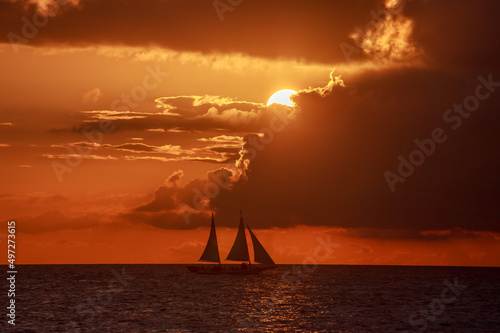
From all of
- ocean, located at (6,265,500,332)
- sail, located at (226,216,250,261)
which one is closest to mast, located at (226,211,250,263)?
sail, located at (226,216,250,261)

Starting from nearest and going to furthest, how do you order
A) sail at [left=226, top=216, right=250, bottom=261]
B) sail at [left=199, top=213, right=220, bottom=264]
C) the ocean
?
1. the ocean
2. sail at [left=226, top=216, right=250, bottom=261]
3. sail at [left=199, top=213, right=220, bottom=264]

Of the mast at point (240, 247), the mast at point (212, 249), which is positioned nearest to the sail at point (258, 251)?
the mast at point (240, 247)

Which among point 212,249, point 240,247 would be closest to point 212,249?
point 212,249

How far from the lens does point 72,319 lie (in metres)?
95.2

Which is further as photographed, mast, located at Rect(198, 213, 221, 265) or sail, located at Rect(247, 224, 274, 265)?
mast, located at Rect(198, 213, 221, 265)

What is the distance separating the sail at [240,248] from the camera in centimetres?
18662

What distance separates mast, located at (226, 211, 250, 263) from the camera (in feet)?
612

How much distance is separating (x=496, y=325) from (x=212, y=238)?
342 ft

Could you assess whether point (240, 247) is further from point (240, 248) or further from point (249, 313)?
point (249, 313)

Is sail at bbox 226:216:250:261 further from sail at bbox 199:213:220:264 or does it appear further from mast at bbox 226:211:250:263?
sail at bbox 199:213:220:264

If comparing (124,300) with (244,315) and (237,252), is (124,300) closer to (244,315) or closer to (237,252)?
(244,315)

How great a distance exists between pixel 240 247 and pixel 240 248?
301 mm

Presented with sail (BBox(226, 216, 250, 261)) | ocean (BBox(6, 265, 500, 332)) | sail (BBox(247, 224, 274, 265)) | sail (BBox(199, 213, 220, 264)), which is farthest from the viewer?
sail (BBox(199, 213, 220, 264))

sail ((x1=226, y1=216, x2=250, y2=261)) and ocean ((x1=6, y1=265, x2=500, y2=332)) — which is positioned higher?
sail ((x1=226, y1=216, x2=250, y2=261))
